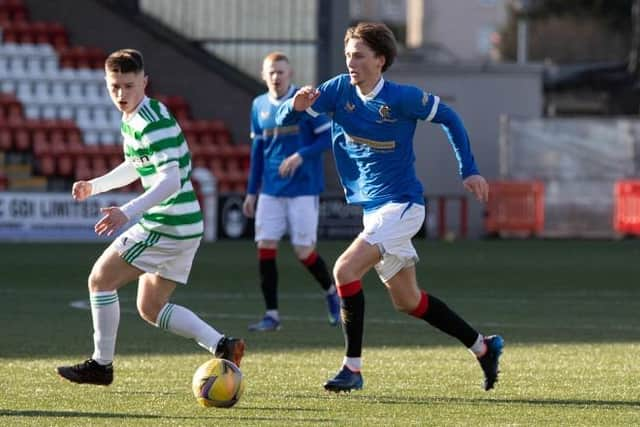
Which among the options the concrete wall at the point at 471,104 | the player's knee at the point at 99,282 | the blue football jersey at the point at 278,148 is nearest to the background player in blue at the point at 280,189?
the blue football jersey at the point at 278,148

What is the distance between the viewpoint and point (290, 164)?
11.3m

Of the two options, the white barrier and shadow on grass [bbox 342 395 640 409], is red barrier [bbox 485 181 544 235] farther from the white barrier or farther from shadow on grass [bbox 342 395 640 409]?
shadow on grass [bbox 342 395 640 409]

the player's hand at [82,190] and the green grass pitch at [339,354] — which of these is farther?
the player's hand at [82,190]

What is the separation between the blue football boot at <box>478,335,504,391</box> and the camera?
807 centimetres

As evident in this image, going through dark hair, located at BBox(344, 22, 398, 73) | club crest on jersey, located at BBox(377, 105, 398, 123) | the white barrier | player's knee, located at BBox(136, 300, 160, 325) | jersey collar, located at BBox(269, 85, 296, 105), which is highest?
dark hair, located at BBox(344, 22, 398, 73)

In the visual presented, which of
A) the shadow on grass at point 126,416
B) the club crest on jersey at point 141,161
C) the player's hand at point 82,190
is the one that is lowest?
the shadow on grass at point 126,416

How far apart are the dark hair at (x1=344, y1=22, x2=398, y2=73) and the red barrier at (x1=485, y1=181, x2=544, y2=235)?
63.8 feet

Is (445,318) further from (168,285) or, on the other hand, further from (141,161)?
(141,161)

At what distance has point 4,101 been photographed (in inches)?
1037

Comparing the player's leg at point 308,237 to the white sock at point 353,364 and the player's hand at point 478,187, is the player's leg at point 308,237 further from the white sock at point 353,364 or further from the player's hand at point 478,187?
the player's hand at point 478,187

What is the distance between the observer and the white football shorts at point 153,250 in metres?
7.80

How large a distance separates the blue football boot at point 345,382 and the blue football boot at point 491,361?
26.1 inches

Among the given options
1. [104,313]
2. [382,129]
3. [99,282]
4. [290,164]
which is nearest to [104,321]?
[104,313]

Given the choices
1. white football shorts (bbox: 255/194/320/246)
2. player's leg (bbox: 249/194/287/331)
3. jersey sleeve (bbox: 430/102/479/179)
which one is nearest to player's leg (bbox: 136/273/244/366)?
jersey sleeve (bbox: 430/102/479/179)
